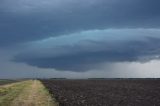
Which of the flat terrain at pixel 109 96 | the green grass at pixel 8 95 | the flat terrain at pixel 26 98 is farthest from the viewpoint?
the green grass at pixel 8 95

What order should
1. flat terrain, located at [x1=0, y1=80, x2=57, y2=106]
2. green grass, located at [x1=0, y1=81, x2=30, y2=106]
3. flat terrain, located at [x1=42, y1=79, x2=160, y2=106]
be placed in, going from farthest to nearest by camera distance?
green grass, located at [x1=0, y1=81, x2=30, y2=106], flat terrain, located at [x1=0, y1=80, x2=57, y2=106], flat terrain, located at [x1=42, y1=79, x2=160, y2=106]

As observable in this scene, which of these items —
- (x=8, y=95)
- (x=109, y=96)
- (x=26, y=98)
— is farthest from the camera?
(x=8, y=95)

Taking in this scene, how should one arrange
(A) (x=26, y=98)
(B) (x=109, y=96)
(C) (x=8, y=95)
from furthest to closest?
(C) (x=8, y=95) < (A) (x=26, y=98) < (B) (x=109, y=96)

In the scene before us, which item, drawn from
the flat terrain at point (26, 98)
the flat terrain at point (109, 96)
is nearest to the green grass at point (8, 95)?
the flat terrain at point (26, 98)

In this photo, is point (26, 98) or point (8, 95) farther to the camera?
point (8, 95)

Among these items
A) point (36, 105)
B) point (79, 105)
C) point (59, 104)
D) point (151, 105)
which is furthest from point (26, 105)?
point (151, 105)

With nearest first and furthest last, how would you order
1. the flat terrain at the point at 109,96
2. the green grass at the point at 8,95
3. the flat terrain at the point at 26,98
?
the flat terrain at the point at 109,96 < the flat terrain at the point at 26,98 < the green grass at the point at 8,95

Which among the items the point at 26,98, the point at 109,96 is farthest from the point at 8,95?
the point at 109,96

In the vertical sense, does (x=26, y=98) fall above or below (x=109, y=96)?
→ below

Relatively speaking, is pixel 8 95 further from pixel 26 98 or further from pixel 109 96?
pixel 109 96

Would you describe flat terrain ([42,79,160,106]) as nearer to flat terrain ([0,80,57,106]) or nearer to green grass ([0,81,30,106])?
flat terrain ([0,80,57,106])

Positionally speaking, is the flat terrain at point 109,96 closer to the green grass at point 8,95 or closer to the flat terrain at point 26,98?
the flat terrain at point 26,98

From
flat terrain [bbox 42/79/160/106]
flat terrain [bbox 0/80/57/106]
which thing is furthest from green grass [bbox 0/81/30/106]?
flat terrain [bbox 42/79/160/106]

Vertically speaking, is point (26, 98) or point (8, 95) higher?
point (8, 95)
